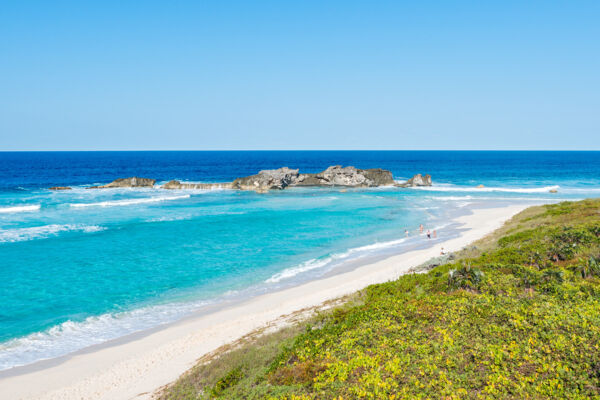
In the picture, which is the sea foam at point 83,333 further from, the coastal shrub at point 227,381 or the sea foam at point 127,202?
the sea foam at point 127,202

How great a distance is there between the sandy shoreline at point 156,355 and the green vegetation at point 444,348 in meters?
2.78

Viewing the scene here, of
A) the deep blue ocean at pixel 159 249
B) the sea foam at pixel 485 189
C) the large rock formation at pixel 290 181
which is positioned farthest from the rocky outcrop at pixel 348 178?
the deep blue ocean at pixel 159 249

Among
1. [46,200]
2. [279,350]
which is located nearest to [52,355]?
[279,350]

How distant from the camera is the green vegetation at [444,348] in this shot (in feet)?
25.7

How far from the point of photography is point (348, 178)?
87.1m

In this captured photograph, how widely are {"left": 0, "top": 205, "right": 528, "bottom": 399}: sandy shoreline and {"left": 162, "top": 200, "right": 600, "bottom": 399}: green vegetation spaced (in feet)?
9.11

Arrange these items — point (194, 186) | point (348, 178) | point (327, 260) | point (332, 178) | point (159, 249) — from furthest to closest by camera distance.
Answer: point (332, 178) < point (348, 178) < point (194, 186) < point (159, 249) < point (327, 260)

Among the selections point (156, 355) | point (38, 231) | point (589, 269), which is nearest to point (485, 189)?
point (589, 269)

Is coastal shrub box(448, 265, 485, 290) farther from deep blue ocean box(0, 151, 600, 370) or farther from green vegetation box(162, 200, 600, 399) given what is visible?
deep blue ocean box(0, 151, 600, 370)

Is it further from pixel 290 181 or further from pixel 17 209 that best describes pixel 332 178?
pixel 17 209

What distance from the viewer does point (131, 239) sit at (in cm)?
3678

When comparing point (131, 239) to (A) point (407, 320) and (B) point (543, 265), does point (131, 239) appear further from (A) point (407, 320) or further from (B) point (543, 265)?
(B) point (543, 265)

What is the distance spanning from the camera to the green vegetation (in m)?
7.84

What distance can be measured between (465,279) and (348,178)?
7402 cm
